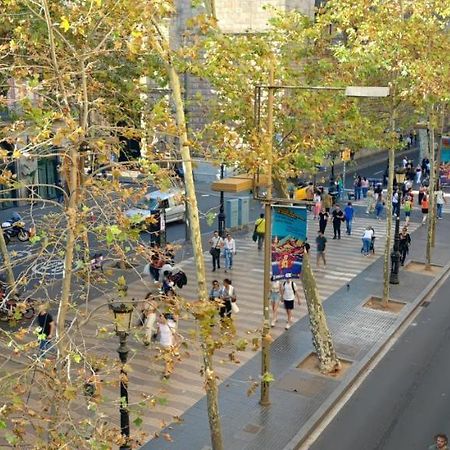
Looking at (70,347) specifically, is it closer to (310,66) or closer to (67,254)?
(67,254)

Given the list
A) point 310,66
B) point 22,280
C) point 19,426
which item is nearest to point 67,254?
point 22,280

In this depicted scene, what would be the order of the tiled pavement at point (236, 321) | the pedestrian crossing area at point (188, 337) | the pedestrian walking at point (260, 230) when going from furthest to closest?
the pedestrian walking at point (260, 230)
the tiled pavement at point (236, 321)
the pedestrian crossing area at point (188, 337)

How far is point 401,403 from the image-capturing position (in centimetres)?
1430

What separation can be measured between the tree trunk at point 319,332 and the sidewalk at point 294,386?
36 cm

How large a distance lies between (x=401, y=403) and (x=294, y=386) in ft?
7.68

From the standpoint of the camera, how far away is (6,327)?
18.7 metres

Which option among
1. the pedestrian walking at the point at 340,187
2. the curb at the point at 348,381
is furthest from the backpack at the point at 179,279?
the pedestrian walking at the point at 340,187

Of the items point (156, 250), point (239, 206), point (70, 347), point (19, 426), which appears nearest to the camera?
point (19, 426)

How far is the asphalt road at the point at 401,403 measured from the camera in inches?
505

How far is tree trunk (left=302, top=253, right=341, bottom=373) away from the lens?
15.7 metres

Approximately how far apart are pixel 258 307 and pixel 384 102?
7.31m

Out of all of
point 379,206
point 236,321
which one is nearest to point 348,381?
point 236,321

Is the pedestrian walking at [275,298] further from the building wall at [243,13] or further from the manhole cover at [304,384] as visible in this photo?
the building wall at [243,13]

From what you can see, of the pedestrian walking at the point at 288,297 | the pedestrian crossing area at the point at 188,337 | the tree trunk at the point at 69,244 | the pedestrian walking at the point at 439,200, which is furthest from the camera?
the pedestrian walking at the point at 439,200
